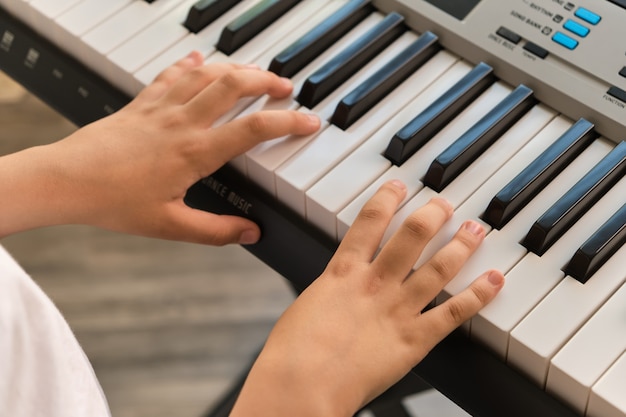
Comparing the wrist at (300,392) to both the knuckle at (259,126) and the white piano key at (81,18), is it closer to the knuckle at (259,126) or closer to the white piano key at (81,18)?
the knuckle at (259,126)

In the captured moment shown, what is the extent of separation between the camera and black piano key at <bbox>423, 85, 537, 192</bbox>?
0.95 meters

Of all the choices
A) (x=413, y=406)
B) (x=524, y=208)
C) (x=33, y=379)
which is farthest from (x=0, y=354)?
(x=413, y=406)

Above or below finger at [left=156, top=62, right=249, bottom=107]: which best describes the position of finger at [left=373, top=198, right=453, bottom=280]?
above

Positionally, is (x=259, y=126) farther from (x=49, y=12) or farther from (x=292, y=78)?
(x=49, y=12)

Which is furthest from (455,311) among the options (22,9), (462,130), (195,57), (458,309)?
(22,9)

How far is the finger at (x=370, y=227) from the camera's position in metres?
0.92

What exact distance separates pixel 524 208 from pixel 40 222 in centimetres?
53

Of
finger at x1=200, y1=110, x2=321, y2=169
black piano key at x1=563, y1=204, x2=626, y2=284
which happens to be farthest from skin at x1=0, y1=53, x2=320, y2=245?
black piano key at x1=563, y1=204, x2=626, y2=284

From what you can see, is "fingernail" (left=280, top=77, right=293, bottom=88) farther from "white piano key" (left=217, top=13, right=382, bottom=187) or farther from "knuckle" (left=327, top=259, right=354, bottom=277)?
"knuckle" (left=327, top=259, right=354, bottom=277)

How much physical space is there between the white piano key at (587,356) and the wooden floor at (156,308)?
93 cm

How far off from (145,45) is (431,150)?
374 mm

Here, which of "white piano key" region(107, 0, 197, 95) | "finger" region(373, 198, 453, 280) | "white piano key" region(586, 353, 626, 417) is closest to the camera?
"white piano key" region(586, 353, 626, 417)

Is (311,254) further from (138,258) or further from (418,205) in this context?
(138,258)

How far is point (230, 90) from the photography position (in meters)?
1.03
